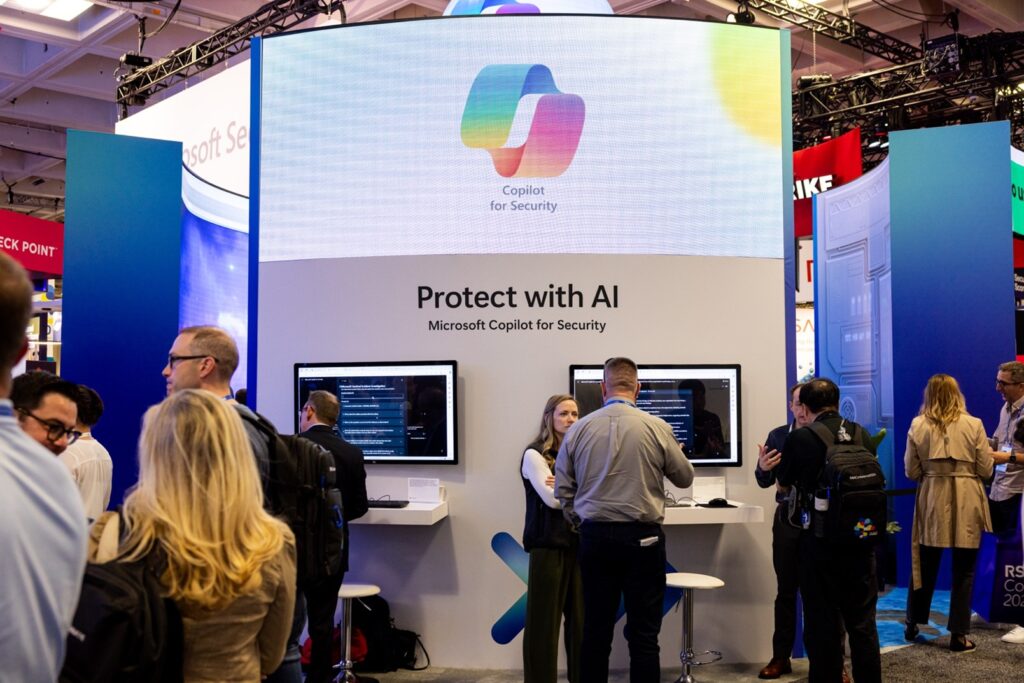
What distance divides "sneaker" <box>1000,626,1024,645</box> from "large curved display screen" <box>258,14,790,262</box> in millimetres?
2618

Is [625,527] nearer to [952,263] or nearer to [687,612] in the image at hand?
[687,612]

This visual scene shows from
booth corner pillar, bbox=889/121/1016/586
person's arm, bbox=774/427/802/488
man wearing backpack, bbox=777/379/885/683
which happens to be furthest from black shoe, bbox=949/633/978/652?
person's arm, bbox=774/427/802/488

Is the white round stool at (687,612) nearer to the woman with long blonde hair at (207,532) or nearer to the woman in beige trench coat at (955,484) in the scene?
the woman in beige trench coat at (955,484)

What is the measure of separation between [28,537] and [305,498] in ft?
5.41

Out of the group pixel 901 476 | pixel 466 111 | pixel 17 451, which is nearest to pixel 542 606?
pixel 466 111

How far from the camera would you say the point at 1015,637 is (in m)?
5.55

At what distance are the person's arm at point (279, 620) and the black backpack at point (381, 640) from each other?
10.0ft

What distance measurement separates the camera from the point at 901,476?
7.27 metres

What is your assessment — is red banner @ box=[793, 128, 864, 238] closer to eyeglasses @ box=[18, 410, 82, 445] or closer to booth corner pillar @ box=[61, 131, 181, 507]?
booth corner pillar @ box=[61, 131, 181, 507]

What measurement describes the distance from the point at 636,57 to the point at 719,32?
0.48 metres

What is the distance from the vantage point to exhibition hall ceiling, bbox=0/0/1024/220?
32.5ft

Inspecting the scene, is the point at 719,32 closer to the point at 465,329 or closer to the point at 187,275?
the point at 465,329

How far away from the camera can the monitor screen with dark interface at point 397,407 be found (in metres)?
4.97

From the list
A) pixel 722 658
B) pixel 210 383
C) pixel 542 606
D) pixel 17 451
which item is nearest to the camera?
pixel 17 451
